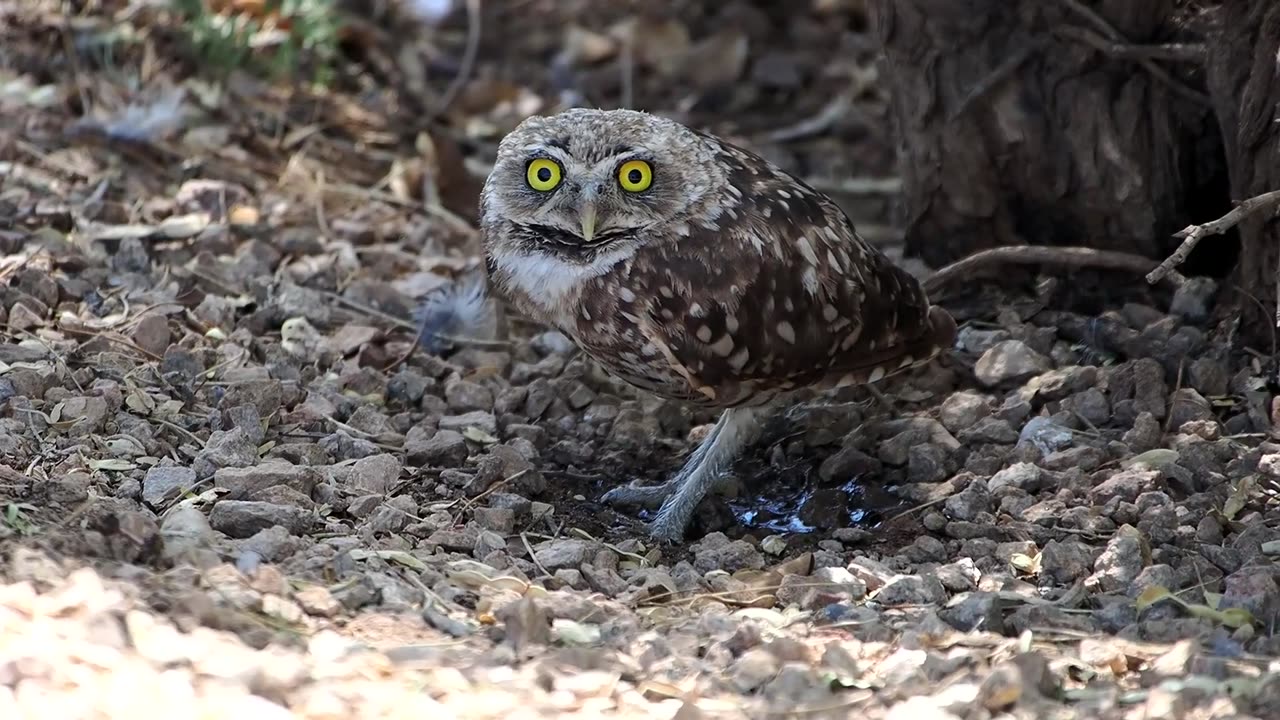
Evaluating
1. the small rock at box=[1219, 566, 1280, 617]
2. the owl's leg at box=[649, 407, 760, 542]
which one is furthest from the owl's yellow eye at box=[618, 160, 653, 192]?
the small rock at box=[1219, 566, 1280, 617]

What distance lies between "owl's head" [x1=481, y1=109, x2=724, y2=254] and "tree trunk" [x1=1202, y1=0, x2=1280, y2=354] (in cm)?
170

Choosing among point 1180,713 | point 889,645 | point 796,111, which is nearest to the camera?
point 1180,713

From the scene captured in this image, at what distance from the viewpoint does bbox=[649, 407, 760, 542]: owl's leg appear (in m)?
4.62

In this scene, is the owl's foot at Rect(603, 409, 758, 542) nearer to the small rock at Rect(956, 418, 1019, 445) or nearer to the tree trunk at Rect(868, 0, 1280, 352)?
the small rock at Rect(956, 418, 1019, 445)

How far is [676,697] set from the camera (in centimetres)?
318

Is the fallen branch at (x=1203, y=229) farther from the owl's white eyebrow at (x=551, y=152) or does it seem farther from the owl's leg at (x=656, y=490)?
the owl's white eyebrow at (x=551, y=152)

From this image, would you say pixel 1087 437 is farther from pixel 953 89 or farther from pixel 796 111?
pixel 796 111

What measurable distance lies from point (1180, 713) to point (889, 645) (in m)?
Answer: 0.71

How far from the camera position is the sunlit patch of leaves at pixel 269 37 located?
6.77 m

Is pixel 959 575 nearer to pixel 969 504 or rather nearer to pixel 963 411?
pixel 969 504

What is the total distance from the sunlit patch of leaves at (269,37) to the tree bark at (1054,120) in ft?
9.24

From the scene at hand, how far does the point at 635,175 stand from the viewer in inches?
179

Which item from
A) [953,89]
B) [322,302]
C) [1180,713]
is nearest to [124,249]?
[322,302]

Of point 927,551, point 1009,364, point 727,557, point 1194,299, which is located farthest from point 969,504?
point 1194,299
